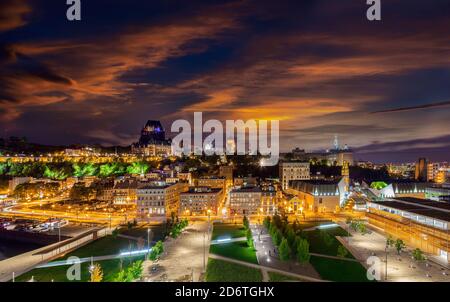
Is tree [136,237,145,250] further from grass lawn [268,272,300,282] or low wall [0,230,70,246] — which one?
grass lawn [268,272,300,282]

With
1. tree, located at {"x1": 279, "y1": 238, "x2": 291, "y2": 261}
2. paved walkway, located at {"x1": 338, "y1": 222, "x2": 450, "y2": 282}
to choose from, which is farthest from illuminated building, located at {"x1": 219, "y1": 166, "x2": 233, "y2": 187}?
tree, located at {"x1": 279, "y1": 238, "x2": 291, "y2": 261}

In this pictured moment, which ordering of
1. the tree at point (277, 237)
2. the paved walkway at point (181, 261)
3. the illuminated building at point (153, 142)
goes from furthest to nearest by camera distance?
the illuminated building at point (153, 142), the tree at point (277, 237), the paved walkway at point (181, 261)

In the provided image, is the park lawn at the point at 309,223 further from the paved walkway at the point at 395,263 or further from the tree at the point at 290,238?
the tree at the point at 290,238

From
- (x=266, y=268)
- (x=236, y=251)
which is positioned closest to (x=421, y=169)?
(x=236, y=251)

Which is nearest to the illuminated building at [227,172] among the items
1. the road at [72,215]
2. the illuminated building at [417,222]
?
the road at [72,215]
